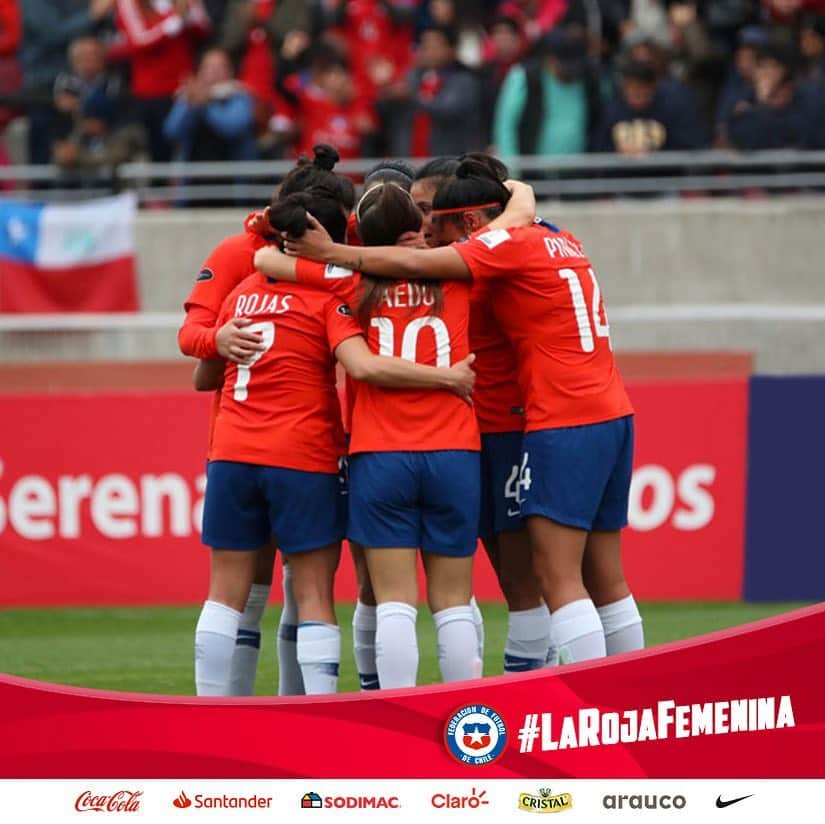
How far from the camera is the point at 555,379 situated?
557 centimetres

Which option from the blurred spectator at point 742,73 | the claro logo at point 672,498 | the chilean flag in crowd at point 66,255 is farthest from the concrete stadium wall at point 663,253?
the claro logo at point 672,498

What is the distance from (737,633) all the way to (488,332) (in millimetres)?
1715

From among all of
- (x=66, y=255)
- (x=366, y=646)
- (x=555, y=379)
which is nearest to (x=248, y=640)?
(x=366, y=646)

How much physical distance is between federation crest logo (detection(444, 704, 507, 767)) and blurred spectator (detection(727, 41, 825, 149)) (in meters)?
7.52

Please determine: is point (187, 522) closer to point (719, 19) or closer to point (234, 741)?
point (234, 741)

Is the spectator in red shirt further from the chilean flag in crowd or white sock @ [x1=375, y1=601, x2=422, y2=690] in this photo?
white sock @ [x1=375, y1=601, x2=422, y2=690]

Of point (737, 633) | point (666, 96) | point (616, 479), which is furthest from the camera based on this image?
point (666, 96)

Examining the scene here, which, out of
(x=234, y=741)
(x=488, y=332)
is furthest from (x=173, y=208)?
(x=234, y=741)

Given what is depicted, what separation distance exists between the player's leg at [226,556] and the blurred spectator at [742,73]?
677 cm

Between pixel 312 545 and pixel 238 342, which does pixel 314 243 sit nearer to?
pixel 238 342

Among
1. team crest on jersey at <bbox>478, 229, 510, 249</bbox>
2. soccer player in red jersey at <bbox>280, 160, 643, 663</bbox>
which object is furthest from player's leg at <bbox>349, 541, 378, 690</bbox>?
team crest on jersey at <bbox>478, 229, 510, 249</bbox>

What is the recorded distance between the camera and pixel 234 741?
4574 millimetres

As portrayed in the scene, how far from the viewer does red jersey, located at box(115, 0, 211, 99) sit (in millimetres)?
12070

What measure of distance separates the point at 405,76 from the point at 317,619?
23.9ft
